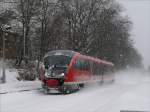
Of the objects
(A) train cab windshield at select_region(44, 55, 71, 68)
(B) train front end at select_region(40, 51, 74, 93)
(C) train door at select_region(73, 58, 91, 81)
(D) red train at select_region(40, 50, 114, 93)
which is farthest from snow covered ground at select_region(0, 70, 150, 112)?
(A) train cab windshield at select_region(44, 55, 71, 68)

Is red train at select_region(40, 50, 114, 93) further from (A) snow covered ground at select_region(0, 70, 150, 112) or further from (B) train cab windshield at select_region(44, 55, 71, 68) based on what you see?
(A) snow covered ground at select_region(0, 70, 150, 112)

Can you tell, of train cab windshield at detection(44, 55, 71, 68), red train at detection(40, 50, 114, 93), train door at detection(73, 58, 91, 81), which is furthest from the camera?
train door at detection(73, 58, 91, 81)

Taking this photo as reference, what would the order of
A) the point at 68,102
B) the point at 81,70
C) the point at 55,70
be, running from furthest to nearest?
the point at 81,70 → the point at 55,70 → the point at 68,102

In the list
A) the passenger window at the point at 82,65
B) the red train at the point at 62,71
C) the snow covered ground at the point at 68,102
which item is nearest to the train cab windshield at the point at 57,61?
the red train at the point at 62,71

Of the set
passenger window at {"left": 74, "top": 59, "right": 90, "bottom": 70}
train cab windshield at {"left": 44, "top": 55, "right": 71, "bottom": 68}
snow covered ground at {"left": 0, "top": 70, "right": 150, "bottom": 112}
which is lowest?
snow covered ground at {"left": 0, "top": 70, "right": 150, "bottom": 112}

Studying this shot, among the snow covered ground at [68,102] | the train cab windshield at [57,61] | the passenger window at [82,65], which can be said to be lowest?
the snow covered ground at [68,102]

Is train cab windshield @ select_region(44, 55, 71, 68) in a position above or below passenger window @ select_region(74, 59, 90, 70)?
above

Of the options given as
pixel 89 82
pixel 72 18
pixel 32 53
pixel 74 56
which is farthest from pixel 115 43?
pixel 74 56

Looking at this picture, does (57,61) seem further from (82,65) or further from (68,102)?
(68,102)

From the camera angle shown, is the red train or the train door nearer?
the red train

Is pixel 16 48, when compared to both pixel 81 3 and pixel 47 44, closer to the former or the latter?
pixel 47 44

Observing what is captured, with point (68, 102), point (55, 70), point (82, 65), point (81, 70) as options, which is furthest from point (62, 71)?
point (68, 102)

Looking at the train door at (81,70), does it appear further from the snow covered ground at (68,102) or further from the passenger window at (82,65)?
the snow covered ground at (68,102)

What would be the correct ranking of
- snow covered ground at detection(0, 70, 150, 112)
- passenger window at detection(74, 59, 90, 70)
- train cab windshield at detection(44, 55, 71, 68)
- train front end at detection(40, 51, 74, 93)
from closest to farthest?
snow covered ground at detection(0, 70, 150, 112)
train front end at detection(40, 51, 74, 93)
train cab windshield at detection(44, 55, 71, 68)
passenger window at detection(74, 59, 90, 70)
